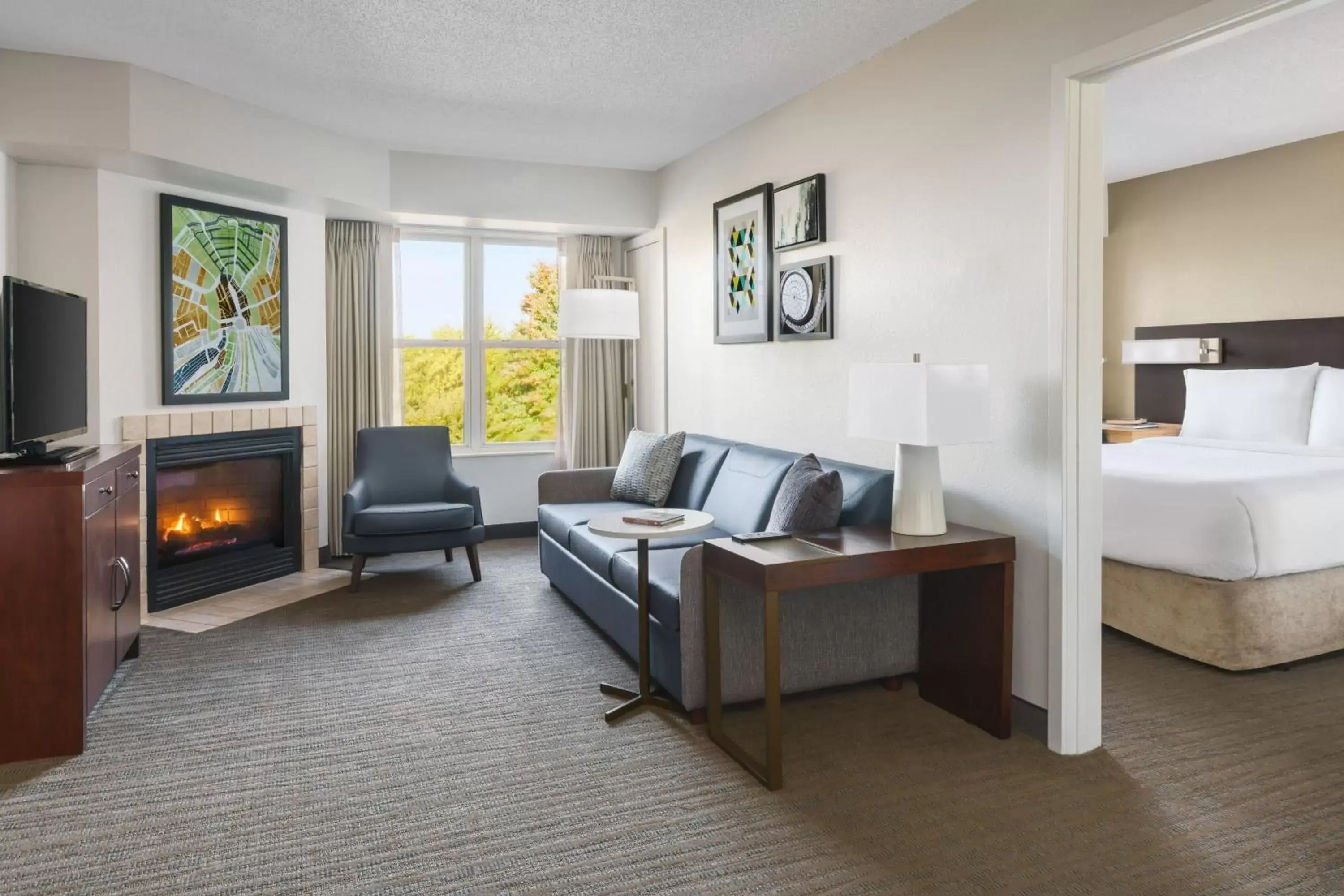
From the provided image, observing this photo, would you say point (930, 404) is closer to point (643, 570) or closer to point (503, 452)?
point (643, 570)

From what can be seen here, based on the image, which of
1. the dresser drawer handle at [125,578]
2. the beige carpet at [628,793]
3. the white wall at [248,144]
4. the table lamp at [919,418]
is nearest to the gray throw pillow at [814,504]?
the table lamp at [919,418]

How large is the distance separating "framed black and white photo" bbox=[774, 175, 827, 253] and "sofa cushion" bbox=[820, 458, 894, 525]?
1263 mm

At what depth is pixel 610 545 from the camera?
3.87 metres

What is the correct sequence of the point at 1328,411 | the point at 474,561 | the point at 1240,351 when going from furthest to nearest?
1. the point at 1240,351
2. the point at 474,561
3. the point at 1328,411

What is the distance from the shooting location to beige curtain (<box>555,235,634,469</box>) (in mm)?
6398

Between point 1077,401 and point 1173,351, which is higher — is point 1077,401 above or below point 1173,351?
below

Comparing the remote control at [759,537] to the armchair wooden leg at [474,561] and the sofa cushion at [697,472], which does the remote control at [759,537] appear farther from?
the armchair wooden leg at [474,561]

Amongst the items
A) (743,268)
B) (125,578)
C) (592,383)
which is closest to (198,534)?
(125,578)

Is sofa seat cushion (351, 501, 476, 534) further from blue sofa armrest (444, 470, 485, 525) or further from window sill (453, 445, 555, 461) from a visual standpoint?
window sill (453, 445, 555, 461)

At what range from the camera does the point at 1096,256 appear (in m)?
2.69

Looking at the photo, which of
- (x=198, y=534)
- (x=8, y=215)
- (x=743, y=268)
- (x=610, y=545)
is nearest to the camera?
(x=610, y=545)

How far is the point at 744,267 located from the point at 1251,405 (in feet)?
10.0

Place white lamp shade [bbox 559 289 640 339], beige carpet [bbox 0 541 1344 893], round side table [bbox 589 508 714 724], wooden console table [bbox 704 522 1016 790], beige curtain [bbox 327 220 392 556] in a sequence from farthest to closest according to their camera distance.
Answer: beige curtain [bbox 327 220 392 556]
white lamp shade [bbox 559 289 640 339]
round side table [bbox 589 508 714 724]
wooden console table [bbox 704 522 1016 790]
beige carpet [bbox 0 541 1344 893]

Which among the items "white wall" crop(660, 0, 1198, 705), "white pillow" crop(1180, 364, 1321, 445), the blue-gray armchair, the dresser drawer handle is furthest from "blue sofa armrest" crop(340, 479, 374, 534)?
"white pillow" crop(1180, 364, 1321, 445)
